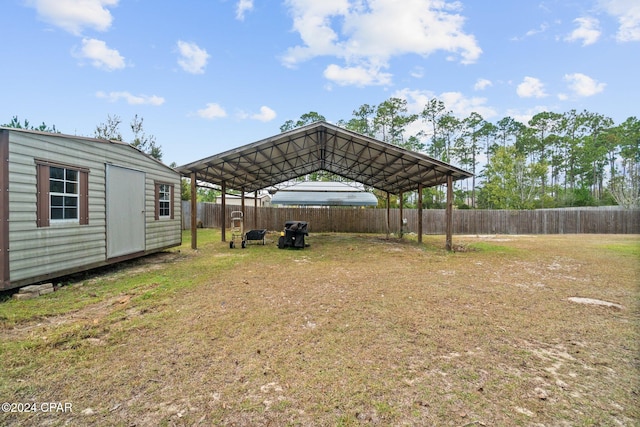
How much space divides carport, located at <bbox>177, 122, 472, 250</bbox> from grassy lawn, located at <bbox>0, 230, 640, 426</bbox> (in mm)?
5629

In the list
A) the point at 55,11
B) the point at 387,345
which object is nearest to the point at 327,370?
the point at 387,345

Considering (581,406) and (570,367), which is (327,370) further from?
(570,367)

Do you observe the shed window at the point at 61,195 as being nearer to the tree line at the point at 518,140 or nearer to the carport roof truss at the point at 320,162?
the carport roof truss at the point at 320,162

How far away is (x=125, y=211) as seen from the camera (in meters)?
6.84

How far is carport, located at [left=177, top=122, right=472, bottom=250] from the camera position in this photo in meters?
9.99

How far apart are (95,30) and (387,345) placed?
14720 millimetres

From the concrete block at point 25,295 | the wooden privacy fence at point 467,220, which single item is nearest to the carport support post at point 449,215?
the wooden privacy fence at point 467,220

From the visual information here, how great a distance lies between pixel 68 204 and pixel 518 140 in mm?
39781

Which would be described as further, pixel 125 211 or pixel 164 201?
pixel 164 201

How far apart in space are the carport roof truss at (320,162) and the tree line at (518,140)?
13.4m

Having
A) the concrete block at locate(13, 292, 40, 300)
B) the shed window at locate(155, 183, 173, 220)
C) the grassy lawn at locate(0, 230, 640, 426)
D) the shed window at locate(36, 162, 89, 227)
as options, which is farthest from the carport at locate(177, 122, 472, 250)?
the concrete block at locate(13, 292, 40, 300)

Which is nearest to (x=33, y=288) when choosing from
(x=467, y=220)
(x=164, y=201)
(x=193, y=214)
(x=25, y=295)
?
(x=25, y=295)

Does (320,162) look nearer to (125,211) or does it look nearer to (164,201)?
(164,201)

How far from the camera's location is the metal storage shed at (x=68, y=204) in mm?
4391
